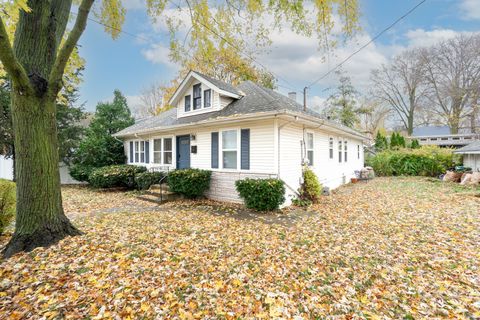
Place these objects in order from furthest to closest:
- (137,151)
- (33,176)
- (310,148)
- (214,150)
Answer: (137,151)
(310,148)
(214,150)
(33,176)

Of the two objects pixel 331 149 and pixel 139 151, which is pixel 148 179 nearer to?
pixel 139 151

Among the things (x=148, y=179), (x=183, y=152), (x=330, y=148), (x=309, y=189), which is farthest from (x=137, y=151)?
(x=330, y=148)

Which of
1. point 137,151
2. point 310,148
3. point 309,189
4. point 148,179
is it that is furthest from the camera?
point 137,151

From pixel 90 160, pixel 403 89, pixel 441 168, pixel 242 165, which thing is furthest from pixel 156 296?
pixel 403 89

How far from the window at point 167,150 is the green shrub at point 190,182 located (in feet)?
9.16

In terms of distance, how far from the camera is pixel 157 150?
1184 centimetres

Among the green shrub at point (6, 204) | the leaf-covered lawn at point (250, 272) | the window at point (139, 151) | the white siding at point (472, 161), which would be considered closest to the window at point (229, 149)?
the leaf-covered lawn at point (250, 272)

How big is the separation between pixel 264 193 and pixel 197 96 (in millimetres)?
5987

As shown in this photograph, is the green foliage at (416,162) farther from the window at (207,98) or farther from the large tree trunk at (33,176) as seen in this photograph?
the large tree trunk at (33,176)

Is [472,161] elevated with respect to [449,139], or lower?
lower

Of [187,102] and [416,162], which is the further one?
[416,162]

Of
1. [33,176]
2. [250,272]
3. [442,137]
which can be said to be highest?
[442,137]

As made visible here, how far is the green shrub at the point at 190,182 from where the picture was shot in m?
8.26

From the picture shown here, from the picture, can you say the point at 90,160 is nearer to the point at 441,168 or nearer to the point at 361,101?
the point at 441,168
